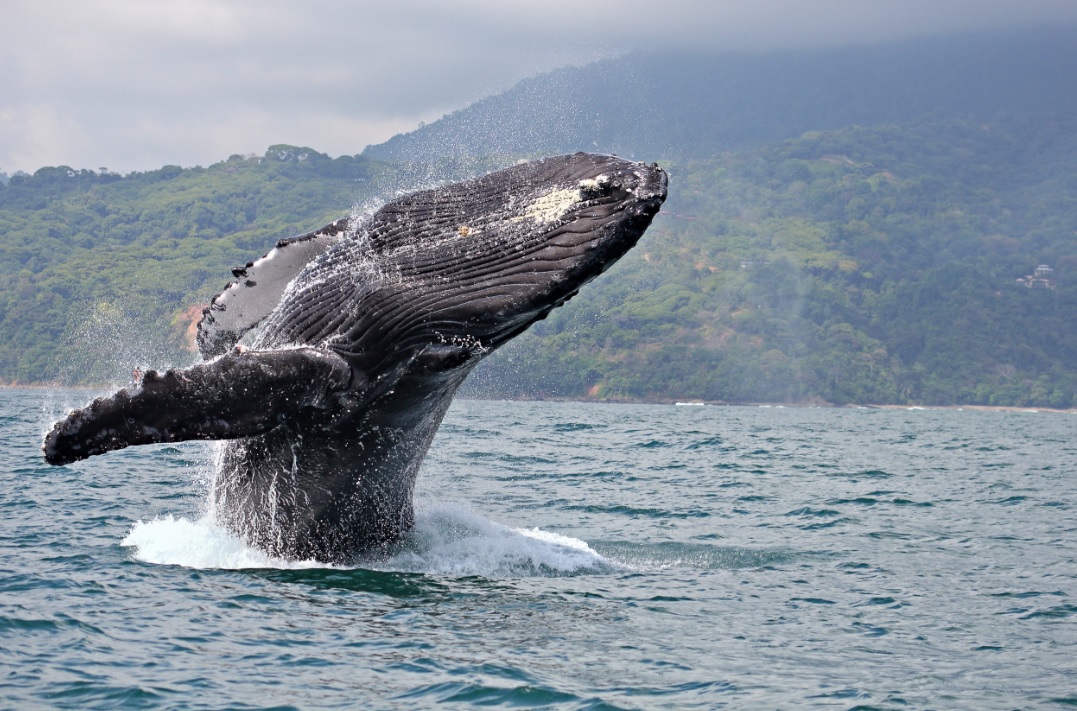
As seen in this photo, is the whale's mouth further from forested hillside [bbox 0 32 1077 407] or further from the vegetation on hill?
forested hillside [bbox 0 32 1077 407]

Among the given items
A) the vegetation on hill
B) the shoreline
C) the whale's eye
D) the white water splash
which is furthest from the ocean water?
the shoreline

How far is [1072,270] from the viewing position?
511 feet

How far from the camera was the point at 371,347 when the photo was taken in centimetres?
636

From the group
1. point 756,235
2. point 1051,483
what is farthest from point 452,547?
point 756,235

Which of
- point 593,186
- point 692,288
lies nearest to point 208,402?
point 593,186

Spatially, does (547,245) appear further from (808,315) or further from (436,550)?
(808,315)

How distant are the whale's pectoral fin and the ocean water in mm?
1022

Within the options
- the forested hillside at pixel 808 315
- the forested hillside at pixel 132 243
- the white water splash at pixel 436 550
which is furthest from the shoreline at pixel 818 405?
the white water splash at pixel 436 550

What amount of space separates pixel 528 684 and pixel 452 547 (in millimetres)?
2895

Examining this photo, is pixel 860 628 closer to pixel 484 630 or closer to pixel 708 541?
pixel 484 630

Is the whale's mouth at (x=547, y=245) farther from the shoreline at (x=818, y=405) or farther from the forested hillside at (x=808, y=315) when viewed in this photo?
the forested hillside at (x=808, y=315)

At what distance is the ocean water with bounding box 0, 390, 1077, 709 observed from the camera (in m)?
5.60

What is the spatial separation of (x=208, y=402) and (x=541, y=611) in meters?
2.30

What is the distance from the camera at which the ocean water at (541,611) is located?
5602 mm
